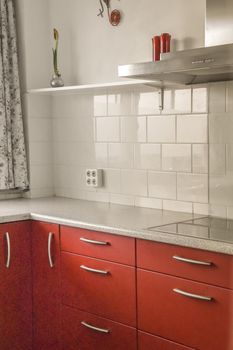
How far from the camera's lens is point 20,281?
2967mm

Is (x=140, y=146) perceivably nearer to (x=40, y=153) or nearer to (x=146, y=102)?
(x=146, y=102)

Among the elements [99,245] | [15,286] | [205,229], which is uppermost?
[205,229]

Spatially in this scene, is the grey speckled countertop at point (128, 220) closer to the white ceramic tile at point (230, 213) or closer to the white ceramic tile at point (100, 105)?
the white ceramic tile at point (230, 213)

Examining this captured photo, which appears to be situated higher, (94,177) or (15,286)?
(94,177)

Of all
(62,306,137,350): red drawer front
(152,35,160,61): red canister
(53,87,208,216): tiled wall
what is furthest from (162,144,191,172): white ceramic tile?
(62,306,137,350): red drawer front

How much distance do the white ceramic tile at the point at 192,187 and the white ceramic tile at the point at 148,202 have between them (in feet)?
0.48

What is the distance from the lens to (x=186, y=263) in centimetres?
218

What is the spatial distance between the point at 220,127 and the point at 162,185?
1.64 ft

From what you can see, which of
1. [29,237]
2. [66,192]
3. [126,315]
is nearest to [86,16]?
[66,192]

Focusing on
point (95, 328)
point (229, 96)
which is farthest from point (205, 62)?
point (95, 328)

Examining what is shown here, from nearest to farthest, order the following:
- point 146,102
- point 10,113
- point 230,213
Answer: point 230,213, point 146,102, point 10,113

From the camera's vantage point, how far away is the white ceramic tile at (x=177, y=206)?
9.46ft

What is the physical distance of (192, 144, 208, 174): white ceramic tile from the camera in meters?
2.78

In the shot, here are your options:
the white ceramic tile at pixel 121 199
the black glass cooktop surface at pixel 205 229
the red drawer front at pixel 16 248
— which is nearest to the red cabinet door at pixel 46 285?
the red drawer front at pixel 16 248
